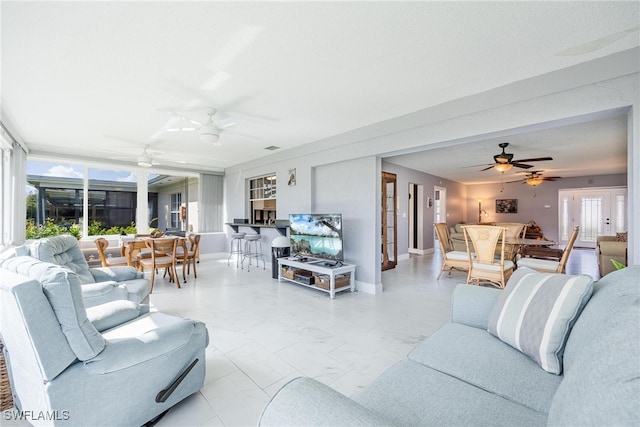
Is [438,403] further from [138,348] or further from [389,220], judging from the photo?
[389,220]

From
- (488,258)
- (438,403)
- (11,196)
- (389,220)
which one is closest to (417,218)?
(389,220)

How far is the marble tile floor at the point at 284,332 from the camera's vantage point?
1.84 meters

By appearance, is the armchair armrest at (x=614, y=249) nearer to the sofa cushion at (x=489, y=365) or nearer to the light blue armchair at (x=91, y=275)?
the sofa cushion at (x=489, y=365)

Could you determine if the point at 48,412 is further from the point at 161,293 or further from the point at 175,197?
the point at 175,197

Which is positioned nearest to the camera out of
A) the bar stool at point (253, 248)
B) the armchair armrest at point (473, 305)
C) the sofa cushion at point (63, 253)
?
the armchair armrest at point (473, 305)

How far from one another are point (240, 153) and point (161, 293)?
10.2ft

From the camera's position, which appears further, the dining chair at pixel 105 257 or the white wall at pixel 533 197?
the white wall at pixel 533 197

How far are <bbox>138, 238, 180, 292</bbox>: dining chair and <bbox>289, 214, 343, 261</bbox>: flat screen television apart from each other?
1957 millimetres

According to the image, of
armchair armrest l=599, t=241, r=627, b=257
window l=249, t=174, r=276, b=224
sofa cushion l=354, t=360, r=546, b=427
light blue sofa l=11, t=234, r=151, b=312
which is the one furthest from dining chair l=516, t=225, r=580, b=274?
window l=249, t=174, r=276, b=224

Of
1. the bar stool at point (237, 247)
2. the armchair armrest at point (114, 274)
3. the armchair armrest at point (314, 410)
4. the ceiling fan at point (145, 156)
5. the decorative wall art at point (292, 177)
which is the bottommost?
the bar stool at point (237, 247)

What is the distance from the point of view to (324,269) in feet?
13.2

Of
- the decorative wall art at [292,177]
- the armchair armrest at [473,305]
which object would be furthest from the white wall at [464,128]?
the armchair armrest at [473,305]

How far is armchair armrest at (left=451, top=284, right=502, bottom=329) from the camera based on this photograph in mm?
1757

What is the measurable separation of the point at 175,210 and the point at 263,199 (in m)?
3.24
